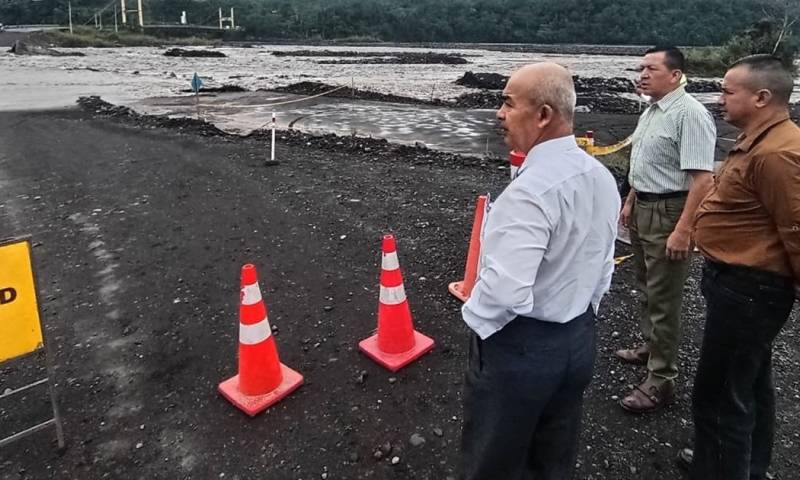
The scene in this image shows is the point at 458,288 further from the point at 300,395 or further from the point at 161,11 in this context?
the point at 161,11

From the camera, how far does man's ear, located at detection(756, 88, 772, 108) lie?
2.13 m

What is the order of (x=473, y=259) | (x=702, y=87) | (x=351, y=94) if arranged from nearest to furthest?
(x=473, y=259)
(x=351, y=94)
(x=702, y=87)

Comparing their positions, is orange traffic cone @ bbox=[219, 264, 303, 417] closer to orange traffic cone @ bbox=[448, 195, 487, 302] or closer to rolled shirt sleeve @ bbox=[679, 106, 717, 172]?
orange traffic cone @ bbox=[448, 195, 487, 302]

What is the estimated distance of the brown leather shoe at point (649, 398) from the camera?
3.11m

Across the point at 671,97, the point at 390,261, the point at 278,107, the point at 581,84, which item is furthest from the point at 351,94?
the point at 671,97

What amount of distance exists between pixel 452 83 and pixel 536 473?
2785 centimetres

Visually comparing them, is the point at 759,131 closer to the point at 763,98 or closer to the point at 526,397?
the point at 763,98

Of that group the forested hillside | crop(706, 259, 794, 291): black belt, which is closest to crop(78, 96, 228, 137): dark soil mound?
crop(706, 259, 794, 291): black belt

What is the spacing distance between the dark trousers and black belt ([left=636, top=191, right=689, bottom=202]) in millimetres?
1319

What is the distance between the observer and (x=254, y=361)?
3.18m

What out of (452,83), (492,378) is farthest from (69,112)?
(452,83)

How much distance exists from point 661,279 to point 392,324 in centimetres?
171

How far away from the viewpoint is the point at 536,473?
2160 millimetres

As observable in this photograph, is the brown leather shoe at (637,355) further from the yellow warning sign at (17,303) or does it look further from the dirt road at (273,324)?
the yellow warning sign at (17,303)
